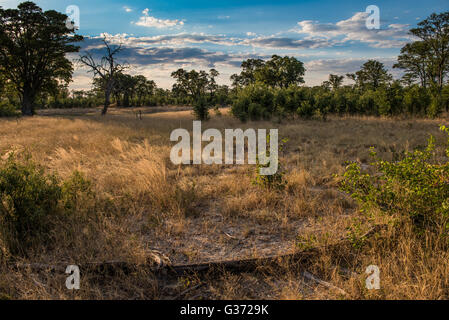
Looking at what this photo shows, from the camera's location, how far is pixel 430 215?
337 centimetres

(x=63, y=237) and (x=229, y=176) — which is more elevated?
(x=229, y=176)

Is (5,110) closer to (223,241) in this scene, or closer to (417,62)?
(223,241)

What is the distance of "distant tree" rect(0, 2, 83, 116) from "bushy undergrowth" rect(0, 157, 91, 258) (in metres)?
30.3

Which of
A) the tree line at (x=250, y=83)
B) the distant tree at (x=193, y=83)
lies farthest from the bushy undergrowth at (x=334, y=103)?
the distant tree at (x=193, y=83)

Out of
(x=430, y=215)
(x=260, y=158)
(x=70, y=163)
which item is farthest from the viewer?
(x=70, y=163)

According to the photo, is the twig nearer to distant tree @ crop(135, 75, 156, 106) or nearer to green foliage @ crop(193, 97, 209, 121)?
green foliage @ crop(193, 97, 209, 121)

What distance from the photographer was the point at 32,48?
27266 millimetres

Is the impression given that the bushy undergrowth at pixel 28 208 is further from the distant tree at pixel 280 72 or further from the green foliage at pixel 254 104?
the distant tree at pixel 280 72

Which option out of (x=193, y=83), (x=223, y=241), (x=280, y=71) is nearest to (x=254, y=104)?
(x=223, y=241)

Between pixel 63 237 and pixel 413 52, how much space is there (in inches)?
1864

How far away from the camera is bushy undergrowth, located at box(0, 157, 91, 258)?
3318mm

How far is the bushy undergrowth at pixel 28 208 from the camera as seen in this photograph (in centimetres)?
332
